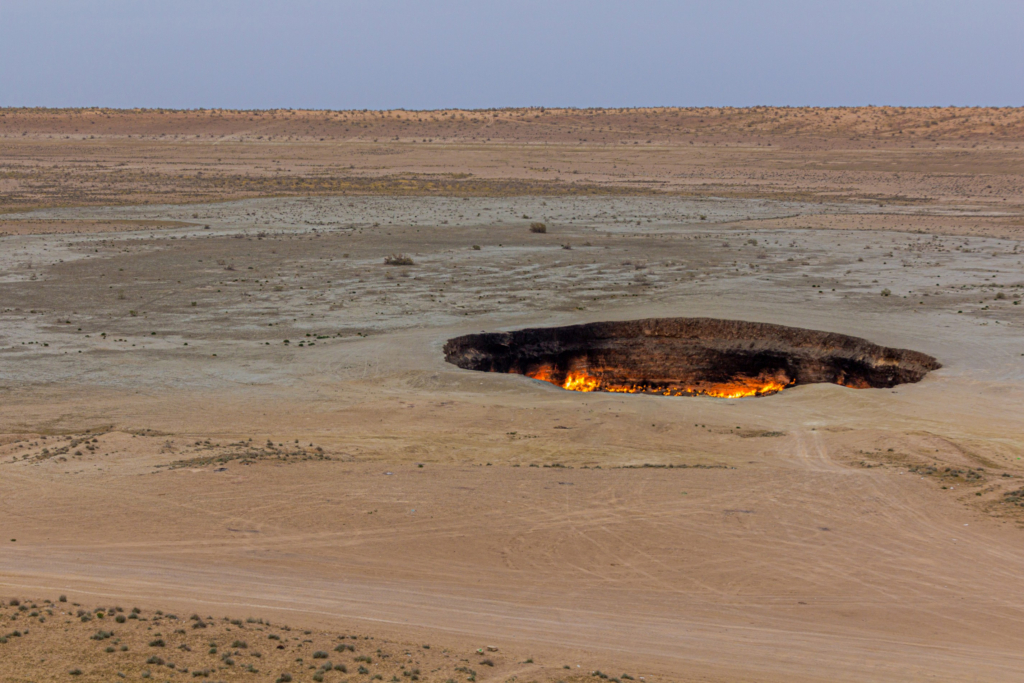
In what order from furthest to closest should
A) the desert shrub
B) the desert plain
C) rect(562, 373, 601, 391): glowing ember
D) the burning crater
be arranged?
the desert shrub < rect(562, 373, 601, 391): glowing ember < the burning crater < the desert plain

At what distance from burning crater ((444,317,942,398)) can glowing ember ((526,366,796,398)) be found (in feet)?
0.08

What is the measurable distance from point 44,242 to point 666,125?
72.0 metres

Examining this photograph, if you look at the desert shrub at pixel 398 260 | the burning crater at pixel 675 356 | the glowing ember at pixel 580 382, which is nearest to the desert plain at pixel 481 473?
the burning crater at pixel 675 356

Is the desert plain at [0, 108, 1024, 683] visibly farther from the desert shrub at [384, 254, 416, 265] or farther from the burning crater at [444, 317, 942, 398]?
the desert shrub at [384, 254, 416, 265]

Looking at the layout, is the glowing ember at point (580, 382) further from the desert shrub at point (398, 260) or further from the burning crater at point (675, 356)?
the desert shrub at point (398, 260)

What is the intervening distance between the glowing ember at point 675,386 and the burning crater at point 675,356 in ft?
0.08

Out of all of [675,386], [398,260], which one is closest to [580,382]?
[675,386]

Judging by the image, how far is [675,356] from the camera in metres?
22.6

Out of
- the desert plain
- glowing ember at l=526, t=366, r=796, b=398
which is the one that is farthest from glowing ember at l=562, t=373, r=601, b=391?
the desert plain

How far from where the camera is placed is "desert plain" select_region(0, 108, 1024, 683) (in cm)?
834

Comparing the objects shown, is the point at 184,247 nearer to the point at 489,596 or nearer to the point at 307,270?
the point at 307,270

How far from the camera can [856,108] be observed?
98.2 meters

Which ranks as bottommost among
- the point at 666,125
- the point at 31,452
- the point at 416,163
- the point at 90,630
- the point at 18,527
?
the point at 90,630

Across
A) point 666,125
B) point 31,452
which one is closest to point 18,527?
point 31,452
